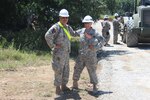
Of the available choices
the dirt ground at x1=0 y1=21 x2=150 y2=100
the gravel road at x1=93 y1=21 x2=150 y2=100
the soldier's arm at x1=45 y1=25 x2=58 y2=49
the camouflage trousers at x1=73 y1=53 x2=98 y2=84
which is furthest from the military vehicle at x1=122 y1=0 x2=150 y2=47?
the soldier's arm at x1=45 y1=25 x2=58 y2=49

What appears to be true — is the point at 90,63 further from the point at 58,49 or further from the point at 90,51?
the point at 58,49

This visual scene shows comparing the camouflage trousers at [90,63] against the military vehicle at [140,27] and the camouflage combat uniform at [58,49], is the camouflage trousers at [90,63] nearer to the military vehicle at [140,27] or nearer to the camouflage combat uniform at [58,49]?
the camouflage combat uniform at [58,49]

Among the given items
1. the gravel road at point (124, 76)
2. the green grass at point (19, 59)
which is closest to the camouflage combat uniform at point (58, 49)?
the gravel road at point (124, 76)

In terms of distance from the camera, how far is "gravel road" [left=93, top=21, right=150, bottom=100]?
9.98m

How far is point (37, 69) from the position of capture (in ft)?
44.8

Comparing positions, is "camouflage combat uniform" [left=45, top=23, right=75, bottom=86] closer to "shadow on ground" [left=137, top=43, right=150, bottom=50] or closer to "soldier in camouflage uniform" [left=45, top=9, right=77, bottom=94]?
"soldier in camouflage uniform" [left=45, top=9, right=77, bottom=94]

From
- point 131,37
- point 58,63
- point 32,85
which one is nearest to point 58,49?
point 58,63

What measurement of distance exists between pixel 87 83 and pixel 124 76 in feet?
5.44

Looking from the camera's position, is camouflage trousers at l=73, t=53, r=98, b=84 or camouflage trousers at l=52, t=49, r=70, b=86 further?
camouflage trousers at l=73, t=53, r=98, b=84

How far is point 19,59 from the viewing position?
50.0ft

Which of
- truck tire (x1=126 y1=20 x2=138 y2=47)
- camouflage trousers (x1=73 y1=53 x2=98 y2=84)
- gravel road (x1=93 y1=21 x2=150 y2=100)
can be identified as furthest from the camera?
truck tire (x1=126 y1=20 x2=138 y2=47)

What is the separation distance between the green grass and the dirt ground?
0.51m

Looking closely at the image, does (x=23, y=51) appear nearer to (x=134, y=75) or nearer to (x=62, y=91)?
(x=134, y=75)

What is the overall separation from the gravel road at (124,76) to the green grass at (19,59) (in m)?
2.10
